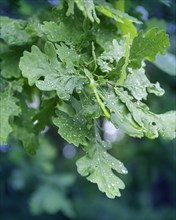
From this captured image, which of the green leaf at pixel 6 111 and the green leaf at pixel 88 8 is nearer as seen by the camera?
the green leaf at pixel 88 8

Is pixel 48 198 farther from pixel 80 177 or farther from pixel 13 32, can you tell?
pixel 13 32

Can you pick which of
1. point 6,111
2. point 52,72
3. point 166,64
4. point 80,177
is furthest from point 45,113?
point 80,177

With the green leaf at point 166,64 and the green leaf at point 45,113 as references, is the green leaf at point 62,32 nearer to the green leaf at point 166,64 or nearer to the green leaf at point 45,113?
the green leaf at point 45,113

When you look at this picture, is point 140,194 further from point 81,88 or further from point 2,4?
point 81,88

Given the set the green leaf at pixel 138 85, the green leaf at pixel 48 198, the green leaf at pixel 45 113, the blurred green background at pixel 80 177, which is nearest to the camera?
the green leaf at pixel 138 85

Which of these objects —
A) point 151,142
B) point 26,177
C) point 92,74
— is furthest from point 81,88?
point 151,142

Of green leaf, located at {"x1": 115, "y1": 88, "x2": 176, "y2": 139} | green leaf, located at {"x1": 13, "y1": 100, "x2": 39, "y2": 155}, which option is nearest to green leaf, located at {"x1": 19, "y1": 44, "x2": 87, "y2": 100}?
green leaf, located at {"x1": 115, "y1": 88, "x2": 176, "y2": 139}

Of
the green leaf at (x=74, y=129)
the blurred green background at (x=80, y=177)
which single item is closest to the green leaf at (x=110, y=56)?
the green leaf at (x=74, y=129)
